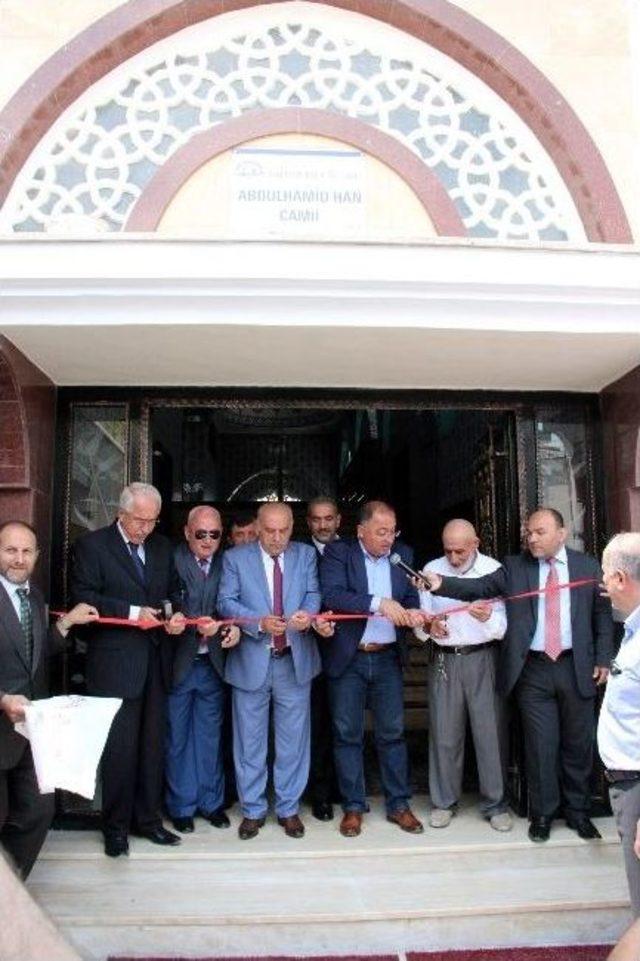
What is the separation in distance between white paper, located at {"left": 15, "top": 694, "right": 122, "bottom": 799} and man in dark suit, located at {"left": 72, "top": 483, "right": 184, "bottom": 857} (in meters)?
0.57

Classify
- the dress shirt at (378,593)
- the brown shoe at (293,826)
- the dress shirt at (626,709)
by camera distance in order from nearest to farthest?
the dress shirt at (626,709) → the brown shoe at (293,826) → the dress shirt at (378,593)

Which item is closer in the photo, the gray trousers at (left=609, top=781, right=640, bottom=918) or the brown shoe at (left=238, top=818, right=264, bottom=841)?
the gray trousers at (left=609, top=781, right=640, bottom=918)

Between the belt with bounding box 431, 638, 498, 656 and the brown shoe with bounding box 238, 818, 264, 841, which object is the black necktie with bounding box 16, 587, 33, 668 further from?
the belt with bounding box 431, 638, 498, 656

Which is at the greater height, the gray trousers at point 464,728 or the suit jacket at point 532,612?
the suit jacket at point 532,612

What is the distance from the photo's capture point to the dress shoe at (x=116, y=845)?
12.1ft

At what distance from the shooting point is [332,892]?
3.45 meters

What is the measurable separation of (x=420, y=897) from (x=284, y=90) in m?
3.89

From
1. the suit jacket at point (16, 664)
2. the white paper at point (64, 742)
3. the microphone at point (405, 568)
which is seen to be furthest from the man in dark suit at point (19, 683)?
the microphone at point (405, 568)

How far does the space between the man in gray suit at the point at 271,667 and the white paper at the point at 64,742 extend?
969 millimetres

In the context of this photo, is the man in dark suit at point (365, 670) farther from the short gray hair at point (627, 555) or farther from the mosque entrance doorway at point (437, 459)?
the short gray hair at point (627, 555)

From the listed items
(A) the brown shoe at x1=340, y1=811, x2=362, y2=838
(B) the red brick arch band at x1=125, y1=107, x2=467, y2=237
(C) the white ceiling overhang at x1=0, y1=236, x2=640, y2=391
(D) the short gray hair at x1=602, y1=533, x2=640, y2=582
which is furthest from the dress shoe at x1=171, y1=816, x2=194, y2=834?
(B) the red brick arch band at x1=125, y1=107, x2=467, y2=237

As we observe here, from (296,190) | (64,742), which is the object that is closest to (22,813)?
(64,742)

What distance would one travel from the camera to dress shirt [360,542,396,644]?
4.12 m

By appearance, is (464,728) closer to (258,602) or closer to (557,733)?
(557,733)
